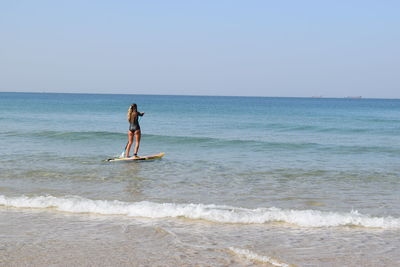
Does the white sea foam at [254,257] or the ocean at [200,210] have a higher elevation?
the white sea foam at [254,257]

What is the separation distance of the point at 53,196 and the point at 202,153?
8240mm

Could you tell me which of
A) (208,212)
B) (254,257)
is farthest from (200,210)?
(254,257)

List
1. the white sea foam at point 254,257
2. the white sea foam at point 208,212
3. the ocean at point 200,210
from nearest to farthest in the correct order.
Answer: the white sea foam at point 254,257 < the ocean at point 200,210 < the white sea foam at point 208,212

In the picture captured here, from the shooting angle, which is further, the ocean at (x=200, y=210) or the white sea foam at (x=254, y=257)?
the ocean at (x=200, y=210)

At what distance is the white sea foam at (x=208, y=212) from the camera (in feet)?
23.4

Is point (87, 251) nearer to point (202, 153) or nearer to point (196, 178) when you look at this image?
point (196, 178)

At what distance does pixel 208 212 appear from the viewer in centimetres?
752

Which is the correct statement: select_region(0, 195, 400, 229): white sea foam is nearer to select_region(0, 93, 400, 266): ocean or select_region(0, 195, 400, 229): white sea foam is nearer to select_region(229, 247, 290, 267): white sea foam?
select_region(0, 93, 400, 266): ocean

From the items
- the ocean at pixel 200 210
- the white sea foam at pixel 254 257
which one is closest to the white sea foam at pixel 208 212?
the ocean at pixel 200 210

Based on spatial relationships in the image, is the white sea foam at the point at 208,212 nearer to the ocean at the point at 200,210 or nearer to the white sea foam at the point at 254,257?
the ocean at the point at 200,210

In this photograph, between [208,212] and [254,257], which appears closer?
[254,257]

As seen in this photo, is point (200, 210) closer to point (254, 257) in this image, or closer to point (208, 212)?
point (208, 212)

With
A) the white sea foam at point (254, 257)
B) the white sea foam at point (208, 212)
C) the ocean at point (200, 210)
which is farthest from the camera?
the white sea foam at point (208, 212)

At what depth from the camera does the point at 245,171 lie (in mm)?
12477
